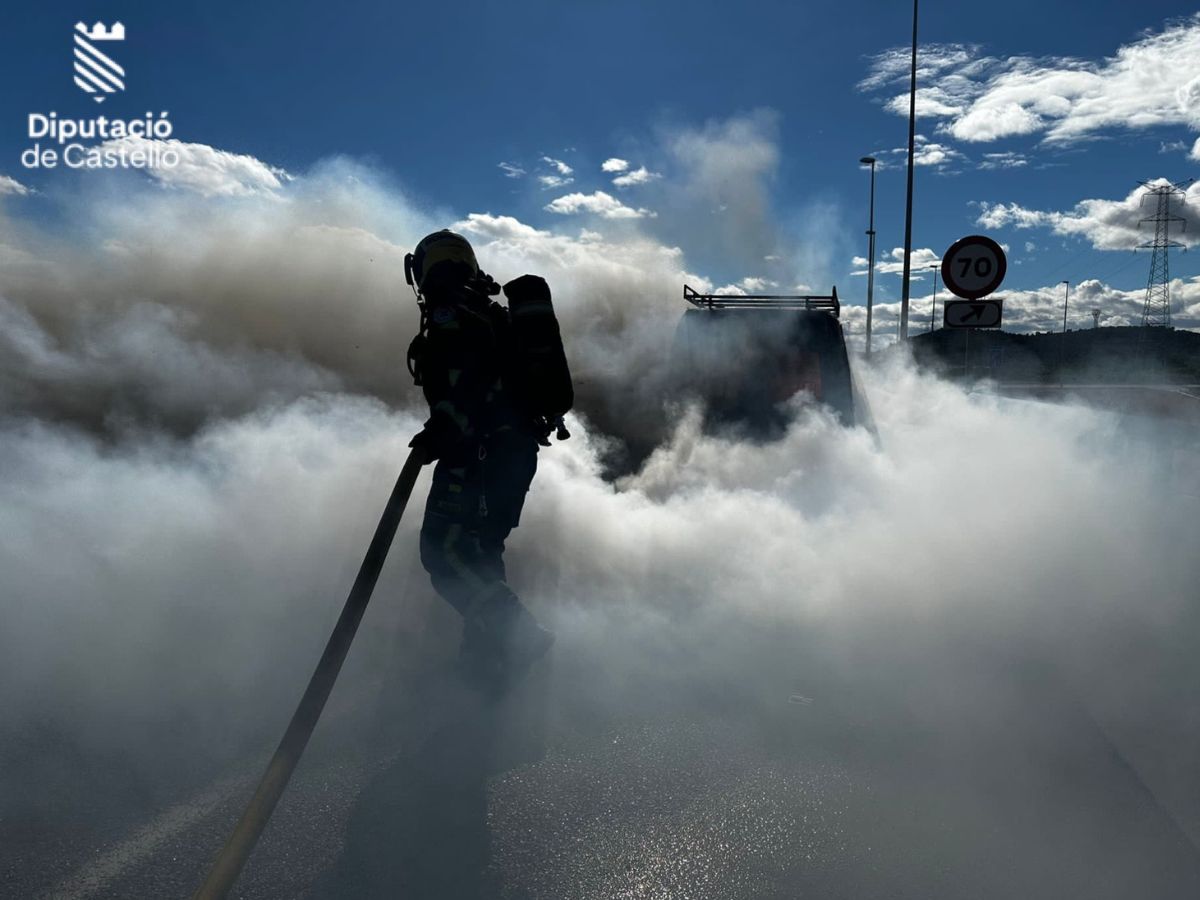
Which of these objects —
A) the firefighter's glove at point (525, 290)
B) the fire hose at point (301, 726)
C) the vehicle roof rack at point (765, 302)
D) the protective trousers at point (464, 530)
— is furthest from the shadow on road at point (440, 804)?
the vehicle roof rack at point (765, 302)

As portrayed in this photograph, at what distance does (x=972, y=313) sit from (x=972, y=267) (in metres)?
0.42

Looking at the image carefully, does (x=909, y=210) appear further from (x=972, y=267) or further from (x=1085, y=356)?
(x=1085, y=356)

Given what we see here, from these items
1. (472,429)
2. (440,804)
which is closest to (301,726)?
(440,804)

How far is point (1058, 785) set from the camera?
126 inches

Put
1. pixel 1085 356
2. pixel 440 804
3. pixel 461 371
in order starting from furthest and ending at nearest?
pixel 1085 356
pixel 461 371
pixel 440 804

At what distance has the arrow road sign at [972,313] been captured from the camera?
830 cm

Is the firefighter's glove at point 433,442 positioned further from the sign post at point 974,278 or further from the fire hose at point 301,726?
the sign post at point 974,278

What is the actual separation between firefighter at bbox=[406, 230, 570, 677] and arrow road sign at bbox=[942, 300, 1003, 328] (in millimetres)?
5563

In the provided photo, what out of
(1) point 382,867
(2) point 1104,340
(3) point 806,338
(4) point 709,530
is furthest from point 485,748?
(2) point 1104,340

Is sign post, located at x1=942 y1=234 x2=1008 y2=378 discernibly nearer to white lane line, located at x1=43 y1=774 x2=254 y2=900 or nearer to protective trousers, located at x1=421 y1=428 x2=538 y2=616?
protective trousers, located at x1=421 y1=428 x2=538 y2=616

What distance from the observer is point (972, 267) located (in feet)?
27.1

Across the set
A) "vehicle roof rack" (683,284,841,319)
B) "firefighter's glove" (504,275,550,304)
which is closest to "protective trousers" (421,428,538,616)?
"firefighter's glove" (504,275,550,304)

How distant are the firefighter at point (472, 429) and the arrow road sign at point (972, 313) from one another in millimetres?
5563

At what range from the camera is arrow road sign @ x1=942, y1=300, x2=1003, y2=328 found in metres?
8.30
